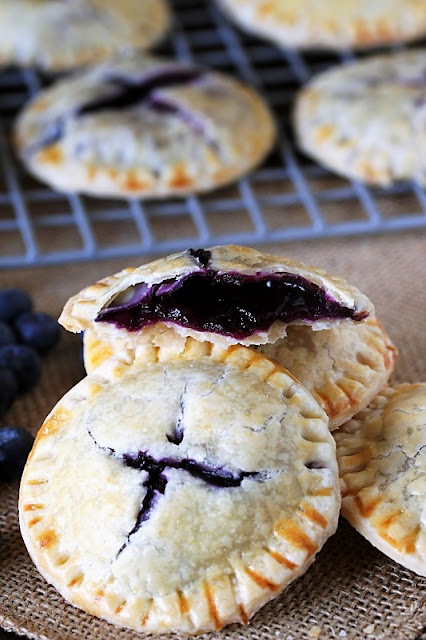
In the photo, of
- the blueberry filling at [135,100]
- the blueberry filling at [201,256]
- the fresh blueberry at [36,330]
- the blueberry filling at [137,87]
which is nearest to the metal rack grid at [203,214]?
the blueberry filling at [135,100]

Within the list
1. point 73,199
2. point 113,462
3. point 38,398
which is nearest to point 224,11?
point 73,199

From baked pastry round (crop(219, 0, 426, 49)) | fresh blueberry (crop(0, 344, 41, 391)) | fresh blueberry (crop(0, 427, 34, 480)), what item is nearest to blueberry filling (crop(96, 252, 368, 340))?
fresh blueberry (crop(0, 427, 34, 480))

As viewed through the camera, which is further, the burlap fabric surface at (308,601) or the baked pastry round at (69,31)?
the baked pastry round at (69,31)

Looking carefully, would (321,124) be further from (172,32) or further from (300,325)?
(300,325)

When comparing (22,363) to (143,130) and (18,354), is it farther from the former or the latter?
(143,130)

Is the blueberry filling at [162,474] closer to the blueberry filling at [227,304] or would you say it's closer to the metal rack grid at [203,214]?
the blueberry filling at [227,304]
